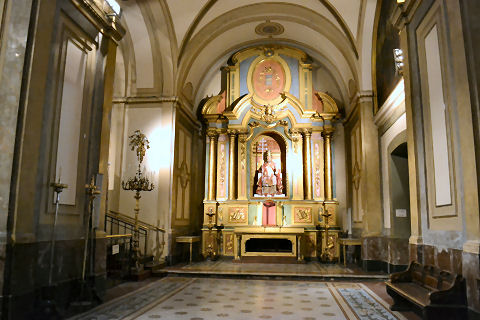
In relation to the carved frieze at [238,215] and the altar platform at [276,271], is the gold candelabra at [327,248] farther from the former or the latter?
the carved frieze at [238,215]

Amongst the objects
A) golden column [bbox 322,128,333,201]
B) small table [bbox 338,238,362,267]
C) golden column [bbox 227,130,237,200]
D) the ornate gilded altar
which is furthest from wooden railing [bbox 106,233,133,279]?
golden column [bbox 322,128,333,201]

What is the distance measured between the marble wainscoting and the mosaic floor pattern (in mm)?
1182

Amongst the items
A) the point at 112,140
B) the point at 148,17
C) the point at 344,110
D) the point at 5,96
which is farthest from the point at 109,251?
the point at 344,110

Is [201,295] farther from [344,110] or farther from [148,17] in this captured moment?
[344,110]

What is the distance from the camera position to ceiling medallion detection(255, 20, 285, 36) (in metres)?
11.3

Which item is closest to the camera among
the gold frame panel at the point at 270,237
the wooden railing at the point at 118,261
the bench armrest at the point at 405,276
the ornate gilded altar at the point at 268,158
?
the bench armrest at the point at 405,276

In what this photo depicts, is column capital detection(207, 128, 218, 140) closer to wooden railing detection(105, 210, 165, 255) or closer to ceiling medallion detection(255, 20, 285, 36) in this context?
ceiling medallion detection(255, 20, 285, 36)

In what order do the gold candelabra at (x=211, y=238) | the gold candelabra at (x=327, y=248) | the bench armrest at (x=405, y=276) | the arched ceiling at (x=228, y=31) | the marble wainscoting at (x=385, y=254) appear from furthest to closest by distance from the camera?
1. the gold candelabra at (x=211, y=238)
2. the gold candelabra at (x=327, y=248)
3. the arched ceiling at (x=228, y=31)
4. the marble wainscoting at (x=385, y=254)
5. the bench armrest at (x=405, y=276)

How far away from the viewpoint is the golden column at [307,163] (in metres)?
11.2

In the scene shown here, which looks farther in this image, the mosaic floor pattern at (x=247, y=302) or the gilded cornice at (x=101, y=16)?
the gilded cornice at (x=101, y=16)

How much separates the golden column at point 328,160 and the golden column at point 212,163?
3.20 meters

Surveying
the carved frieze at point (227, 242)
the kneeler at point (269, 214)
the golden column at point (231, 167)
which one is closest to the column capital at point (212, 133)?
the golden column at point (231, 167)

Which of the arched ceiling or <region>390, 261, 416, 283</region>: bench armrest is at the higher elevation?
the arched ceiling

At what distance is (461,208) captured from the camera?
3900mm
